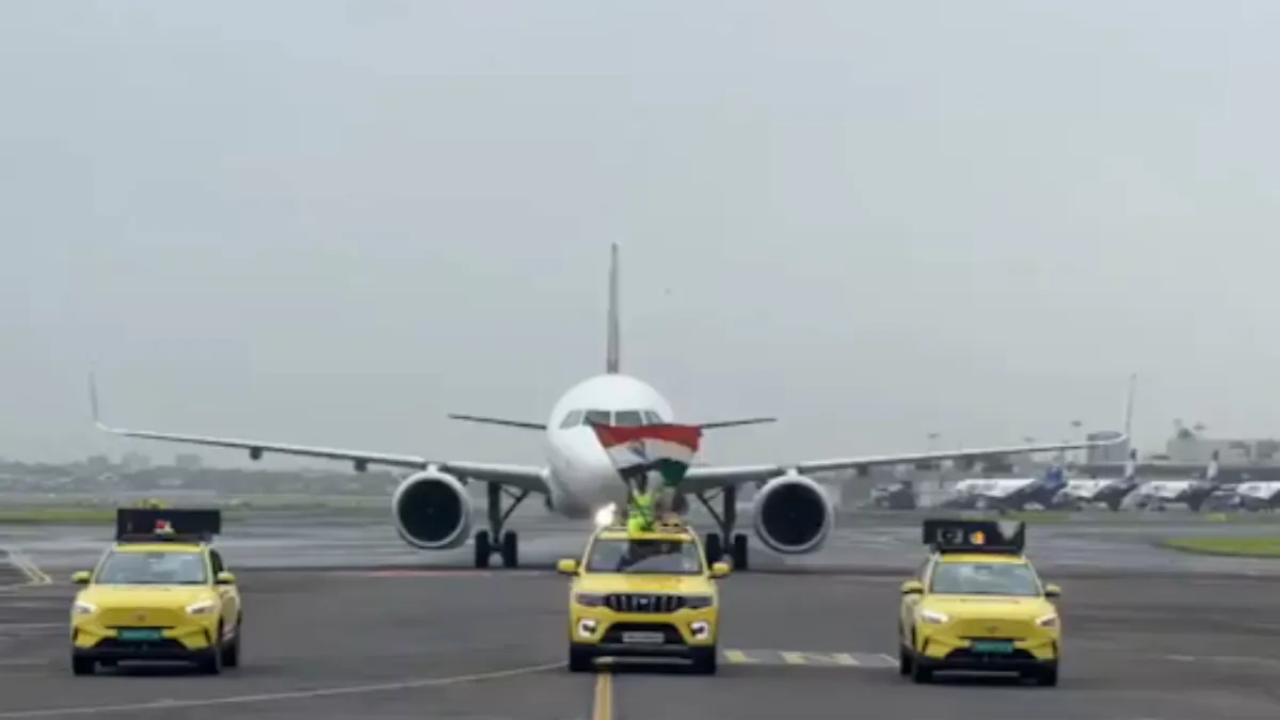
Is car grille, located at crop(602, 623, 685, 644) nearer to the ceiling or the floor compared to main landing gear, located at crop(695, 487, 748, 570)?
nearer to the ceiling

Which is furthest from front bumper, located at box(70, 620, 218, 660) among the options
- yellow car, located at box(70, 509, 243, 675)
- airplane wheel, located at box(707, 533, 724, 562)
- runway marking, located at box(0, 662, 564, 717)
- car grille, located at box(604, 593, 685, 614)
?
airplane wheel, located at box(707, 533, 724, 562)

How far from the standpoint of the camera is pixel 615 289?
60.5m

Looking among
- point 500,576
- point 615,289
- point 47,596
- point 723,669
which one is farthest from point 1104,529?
point 723,669

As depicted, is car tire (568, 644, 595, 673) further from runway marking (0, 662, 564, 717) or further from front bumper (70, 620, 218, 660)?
front bumper (70, 620, 218, 660)

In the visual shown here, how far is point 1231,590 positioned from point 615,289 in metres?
17.5

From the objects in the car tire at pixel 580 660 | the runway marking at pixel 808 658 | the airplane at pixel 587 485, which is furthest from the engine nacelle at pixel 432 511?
the car tire at pixel 580 660

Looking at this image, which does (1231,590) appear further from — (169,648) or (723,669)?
(169,648)

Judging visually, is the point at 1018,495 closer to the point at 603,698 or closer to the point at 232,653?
the point at 232,653

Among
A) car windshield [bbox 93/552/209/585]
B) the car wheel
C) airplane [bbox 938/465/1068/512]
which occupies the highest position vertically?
car windshield [bbox 93/552/209/585]

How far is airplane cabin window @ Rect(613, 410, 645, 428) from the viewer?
49.2 meters

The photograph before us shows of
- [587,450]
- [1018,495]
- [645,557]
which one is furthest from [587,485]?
[1018,495]

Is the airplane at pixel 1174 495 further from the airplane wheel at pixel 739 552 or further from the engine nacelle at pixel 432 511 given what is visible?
the engine nacelle at pixel 432 511

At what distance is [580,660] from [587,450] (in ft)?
67.4

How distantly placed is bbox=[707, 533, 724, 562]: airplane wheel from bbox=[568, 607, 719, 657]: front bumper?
24.6 meters
